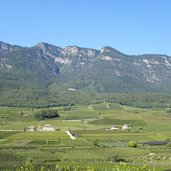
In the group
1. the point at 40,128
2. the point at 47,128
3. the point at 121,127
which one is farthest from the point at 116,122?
the point at 40,128

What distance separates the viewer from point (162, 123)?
575ft

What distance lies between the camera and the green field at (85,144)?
294ft

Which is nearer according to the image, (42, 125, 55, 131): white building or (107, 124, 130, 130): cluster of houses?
(42, 125, 55, 131): white building

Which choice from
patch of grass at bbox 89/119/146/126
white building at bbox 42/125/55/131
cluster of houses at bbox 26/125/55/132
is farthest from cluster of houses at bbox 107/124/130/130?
cluster of houses at bbox 26/125/55/132

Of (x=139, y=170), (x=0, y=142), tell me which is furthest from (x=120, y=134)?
(x=139, y=170)

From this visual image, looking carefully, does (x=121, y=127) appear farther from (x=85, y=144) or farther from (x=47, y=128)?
(x=85, y=144)

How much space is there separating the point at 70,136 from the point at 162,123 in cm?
5191

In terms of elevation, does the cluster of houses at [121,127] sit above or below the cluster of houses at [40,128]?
below

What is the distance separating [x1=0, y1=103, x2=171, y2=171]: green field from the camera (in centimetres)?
8950

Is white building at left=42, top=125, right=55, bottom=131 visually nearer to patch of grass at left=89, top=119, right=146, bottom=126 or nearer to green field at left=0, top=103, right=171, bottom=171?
green field at left=0, top=103, right=171, bottom=171

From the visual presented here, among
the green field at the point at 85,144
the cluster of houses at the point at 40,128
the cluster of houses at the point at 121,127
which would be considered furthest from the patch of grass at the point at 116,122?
the cluster of houses at the point at 40,128

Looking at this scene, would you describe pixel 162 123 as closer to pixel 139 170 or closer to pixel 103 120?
pixel 103 120

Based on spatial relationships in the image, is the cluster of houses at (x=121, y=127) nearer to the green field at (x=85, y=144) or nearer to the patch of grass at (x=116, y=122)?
the green field at (x=85, y=144)

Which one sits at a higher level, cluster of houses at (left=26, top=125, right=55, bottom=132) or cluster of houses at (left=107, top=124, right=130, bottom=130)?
cluster of houses at (left=26, top=125, right=55, bottom=132)
